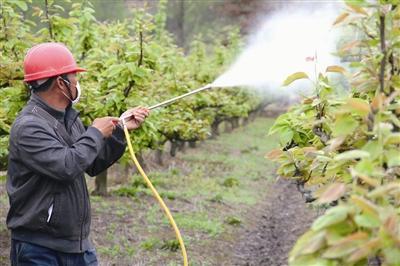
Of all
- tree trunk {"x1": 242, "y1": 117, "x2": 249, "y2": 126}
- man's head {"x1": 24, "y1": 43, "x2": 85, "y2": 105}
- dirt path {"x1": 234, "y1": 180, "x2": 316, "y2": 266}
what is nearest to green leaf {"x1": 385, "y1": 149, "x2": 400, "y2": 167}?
man's head {"x1": 24, "y1": 43, "x2": 85, "y2": 105}

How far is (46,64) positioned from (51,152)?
0.50m

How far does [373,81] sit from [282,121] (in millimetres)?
1338

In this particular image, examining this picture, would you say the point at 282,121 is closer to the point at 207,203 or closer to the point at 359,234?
the point at 359,234

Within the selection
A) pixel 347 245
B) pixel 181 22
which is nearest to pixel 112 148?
pixel 347 245

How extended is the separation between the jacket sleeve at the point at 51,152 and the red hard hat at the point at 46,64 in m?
0.28

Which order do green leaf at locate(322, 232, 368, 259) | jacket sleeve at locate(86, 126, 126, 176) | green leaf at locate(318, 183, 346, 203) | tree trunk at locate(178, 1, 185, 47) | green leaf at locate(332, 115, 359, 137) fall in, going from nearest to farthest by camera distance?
green leaf at locate(322, 232, 368, 259) < green leaf at locate(318, 183, 346, 203) < green leaf at locate(332, 115, 359, 137) < jacket sleeve at locate(86, 126, 126, 176) < tree trunk at locate(178, 1, 185, 47)

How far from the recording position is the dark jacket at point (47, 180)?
343 cm

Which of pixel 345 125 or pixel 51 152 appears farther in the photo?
Result: pixel 51 152

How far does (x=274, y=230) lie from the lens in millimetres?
9281

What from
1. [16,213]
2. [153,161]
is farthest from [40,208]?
[153,161]

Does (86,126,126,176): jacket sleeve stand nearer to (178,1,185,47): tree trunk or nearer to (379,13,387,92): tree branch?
(379,13,387,92): tree branch

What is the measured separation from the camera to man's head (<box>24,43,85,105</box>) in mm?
3604

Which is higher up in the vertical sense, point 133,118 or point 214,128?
point 133,118

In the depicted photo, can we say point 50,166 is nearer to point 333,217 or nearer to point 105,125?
point 105,125
